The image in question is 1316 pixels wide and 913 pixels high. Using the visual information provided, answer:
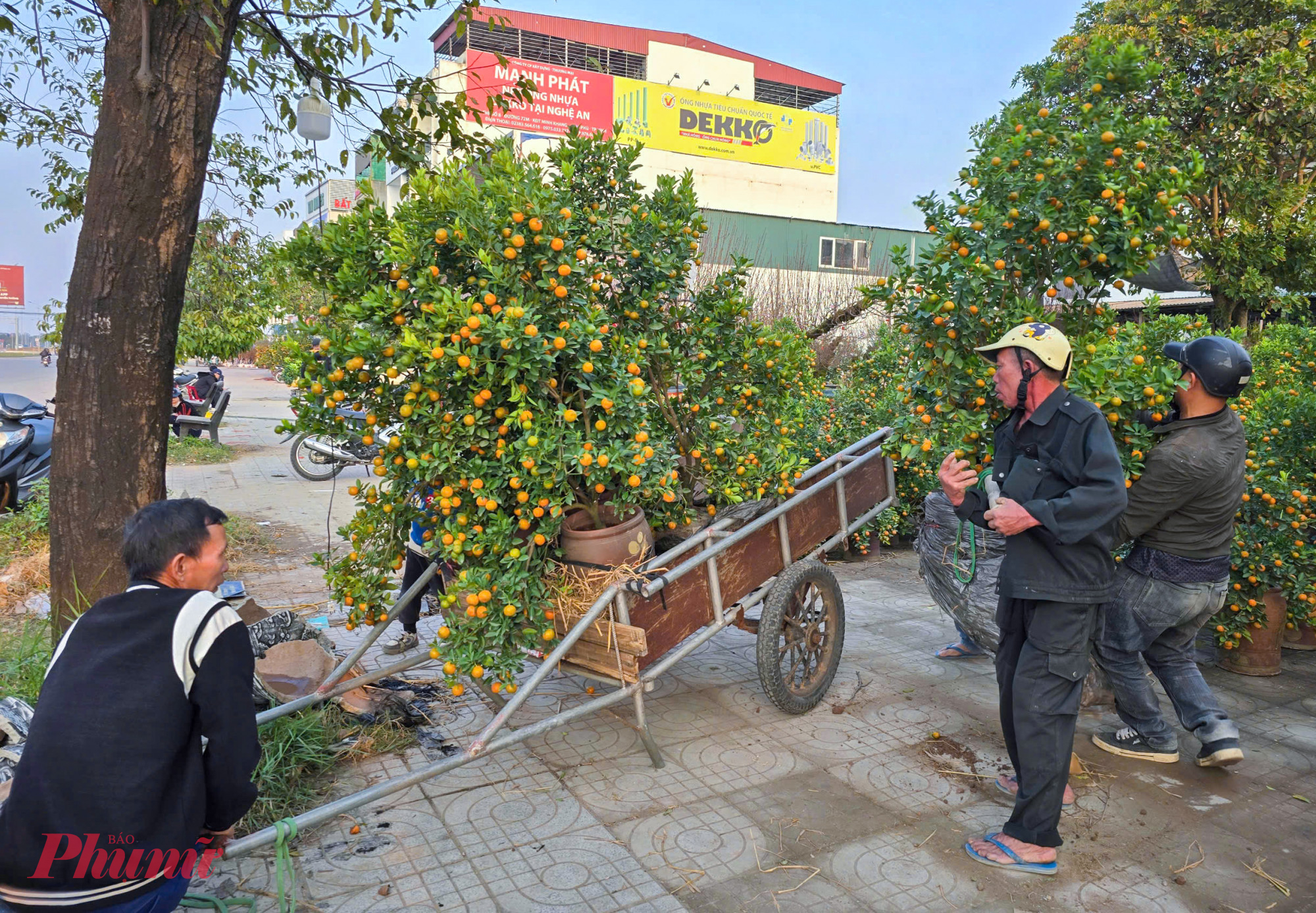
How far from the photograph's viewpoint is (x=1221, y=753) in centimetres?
377

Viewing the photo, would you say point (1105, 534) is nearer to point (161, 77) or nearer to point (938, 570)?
point (938, 570)

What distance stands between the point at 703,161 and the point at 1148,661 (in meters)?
37.3

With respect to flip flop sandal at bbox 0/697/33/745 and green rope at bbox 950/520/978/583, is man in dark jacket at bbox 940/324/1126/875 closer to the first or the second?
green rope at bbox 950/520/978/583

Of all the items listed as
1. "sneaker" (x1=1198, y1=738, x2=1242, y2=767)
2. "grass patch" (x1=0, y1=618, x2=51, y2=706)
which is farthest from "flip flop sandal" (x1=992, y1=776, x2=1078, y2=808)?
"grass patch" (x1=0, y1=618, x2=51, y2=706)

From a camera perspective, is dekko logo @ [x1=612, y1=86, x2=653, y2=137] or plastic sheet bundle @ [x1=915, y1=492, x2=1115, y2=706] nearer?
plastic sheet bundle @ [x1=915, y1=492, x2=1115, y2=706]

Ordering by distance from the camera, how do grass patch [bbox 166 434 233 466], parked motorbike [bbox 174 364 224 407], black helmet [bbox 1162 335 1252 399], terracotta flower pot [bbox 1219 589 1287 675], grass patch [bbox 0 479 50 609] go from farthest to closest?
1. parked motorbike [bbox 174 364 224 407]
2. grass patch [bbox 166 434 233 466]
3. grass patch [bbox 0 479 50 609]
4. terracotta flower pot [bbox 1219 589 1287 675]
5. black helmet [bbox 1162 335 1252 399]

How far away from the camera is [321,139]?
607cm

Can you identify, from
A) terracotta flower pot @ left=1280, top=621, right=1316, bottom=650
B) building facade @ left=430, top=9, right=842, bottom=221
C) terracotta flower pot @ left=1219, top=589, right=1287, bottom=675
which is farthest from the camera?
building facade @ left=430, top=9, right=842, bottom=221

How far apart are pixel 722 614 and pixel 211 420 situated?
11.9m

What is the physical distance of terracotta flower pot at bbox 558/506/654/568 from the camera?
362 centimetres

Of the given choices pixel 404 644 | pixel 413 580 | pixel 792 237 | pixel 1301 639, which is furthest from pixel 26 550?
pixel 792 237

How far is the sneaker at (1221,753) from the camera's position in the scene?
375cm

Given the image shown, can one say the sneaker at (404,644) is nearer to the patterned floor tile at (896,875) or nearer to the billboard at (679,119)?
the patterned floor tile at (896,875)

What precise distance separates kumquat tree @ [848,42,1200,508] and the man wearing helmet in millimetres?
164
